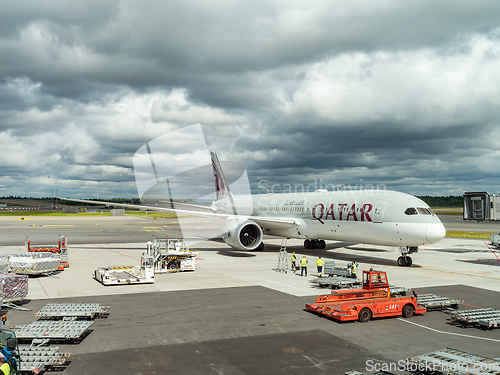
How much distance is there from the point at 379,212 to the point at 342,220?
137 inches

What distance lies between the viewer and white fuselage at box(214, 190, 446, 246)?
25828 mm

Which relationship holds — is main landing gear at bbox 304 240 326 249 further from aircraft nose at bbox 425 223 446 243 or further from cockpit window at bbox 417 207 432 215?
aircraft nose at bbox 425 223 446 243

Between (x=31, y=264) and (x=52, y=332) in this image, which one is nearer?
(x=52, y=332)

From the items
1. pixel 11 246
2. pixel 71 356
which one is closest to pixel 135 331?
pixel 71 356

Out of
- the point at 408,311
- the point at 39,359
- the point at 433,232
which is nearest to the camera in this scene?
the point at 39,359

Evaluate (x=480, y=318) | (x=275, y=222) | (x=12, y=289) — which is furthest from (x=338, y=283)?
(x=12, y=289)

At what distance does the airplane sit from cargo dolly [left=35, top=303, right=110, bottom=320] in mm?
10271

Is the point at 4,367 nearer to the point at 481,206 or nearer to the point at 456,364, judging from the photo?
the point at 456,364

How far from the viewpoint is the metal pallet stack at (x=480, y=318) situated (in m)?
13.6

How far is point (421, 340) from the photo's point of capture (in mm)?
12461

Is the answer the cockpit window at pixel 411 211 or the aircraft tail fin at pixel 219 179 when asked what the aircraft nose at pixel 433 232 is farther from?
the aircraft tail fin at pixel 219 179

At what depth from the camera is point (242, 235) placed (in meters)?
33.1

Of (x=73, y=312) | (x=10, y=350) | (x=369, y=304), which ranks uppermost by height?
(x=10, y=350)

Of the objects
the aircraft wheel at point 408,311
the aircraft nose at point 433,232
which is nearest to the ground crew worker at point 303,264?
the aircraft nose at point 433,232
